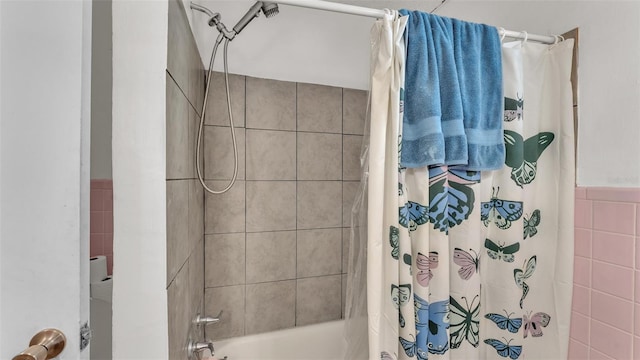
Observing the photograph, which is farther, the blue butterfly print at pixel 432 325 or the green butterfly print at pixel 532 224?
the green butterfly print at pixel 532 224

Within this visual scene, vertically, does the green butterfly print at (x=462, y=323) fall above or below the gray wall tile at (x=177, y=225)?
below

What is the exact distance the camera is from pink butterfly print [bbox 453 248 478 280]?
977mm

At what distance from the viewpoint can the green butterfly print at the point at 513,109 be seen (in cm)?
102

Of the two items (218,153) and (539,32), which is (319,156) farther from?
(539,32)

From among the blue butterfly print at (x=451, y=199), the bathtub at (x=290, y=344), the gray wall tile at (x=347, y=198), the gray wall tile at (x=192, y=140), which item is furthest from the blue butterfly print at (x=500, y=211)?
the gray wall tile at (x=192, y=140)

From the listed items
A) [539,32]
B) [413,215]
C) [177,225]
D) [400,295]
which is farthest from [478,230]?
[177,225]

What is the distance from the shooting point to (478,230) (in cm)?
98

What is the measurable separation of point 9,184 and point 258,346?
4.34 feet

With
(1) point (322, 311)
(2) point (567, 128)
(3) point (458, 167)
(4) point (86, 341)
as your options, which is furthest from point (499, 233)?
(4) point (86, 341)

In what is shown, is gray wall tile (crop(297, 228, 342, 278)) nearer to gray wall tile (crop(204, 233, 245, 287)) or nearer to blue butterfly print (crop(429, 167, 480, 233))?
gray wall tile (crop(204, 233, 245, 287))

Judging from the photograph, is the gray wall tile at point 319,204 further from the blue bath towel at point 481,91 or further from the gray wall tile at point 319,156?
the blue bath towel at point 481,91

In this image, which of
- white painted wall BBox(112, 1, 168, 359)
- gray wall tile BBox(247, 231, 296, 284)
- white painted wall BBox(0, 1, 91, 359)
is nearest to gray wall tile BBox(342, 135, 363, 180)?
gray wall tile BBox(247, 231, 296, 284)

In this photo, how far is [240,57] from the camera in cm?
156

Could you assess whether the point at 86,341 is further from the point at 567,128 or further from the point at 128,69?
the point at 567,128
